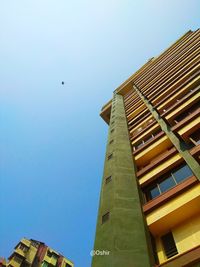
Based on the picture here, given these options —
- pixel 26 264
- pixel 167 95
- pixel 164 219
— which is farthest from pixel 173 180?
pixel 26 264

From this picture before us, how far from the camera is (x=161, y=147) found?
17.7 metres

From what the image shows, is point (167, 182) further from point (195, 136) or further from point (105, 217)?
point (105, 217)

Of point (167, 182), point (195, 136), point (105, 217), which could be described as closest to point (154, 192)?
point (167, 182)

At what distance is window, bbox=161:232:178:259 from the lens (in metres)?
9.69

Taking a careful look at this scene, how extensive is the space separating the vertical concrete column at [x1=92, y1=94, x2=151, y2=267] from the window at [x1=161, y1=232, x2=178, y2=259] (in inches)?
49.3

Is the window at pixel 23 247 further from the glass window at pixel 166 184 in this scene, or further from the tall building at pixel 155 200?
the glass window at pixel 166 184

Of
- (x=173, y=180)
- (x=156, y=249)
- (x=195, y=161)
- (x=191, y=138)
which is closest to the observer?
(x=156, y=249)

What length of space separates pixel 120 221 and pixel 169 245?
7.65ft

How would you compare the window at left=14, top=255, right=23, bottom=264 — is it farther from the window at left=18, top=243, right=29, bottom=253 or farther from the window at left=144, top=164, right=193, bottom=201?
the window at left=144, top=164, right=193, bottom=201

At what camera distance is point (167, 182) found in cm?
1380

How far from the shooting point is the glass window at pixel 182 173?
13.1 meters

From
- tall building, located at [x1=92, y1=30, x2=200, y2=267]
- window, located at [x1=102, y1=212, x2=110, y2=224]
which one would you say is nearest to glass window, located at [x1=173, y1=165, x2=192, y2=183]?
tall building, located at [x1=92, y1=30, x2=200, y2=267]

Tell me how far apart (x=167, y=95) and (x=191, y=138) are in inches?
476

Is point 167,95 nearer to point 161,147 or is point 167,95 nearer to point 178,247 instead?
point 161,147
